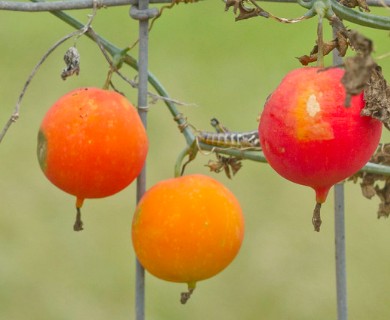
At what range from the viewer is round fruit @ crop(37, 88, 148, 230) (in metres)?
1.11

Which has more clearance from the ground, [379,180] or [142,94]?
[142,94]

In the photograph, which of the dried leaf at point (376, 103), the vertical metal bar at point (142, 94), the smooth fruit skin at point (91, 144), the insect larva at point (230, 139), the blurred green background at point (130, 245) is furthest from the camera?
the blurred green background at point (130, 245)

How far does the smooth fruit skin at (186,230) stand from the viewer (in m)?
1.16

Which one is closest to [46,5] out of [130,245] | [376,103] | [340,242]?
[376,103]

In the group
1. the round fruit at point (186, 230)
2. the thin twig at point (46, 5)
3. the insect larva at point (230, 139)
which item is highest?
the thin twig at point (46, 5)

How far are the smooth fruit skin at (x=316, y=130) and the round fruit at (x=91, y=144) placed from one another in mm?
186

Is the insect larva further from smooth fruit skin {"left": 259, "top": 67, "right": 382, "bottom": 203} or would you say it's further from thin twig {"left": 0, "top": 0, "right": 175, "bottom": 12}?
smooth fruit skin {"left": 259, "top": 67, "right": 382, "bottom": 203}

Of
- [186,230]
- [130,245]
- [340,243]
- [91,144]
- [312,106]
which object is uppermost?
[312,106]

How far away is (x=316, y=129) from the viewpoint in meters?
0.97

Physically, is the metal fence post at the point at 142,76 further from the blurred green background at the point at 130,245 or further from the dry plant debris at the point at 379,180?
the blurred green background at the point at 130,245

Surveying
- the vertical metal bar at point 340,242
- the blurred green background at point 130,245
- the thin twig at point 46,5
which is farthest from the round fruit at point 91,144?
the blurred green background at point 130,245

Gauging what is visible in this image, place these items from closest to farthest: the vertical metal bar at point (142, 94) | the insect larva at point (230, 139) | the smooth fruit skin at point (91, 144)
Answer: the smooth fruit skin at point (91, 144) → the vertical metal bar at point (142, 94) → the insect larva at point (230, 139)

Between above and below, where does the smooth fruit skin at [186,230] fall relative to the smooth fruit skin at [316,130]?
below

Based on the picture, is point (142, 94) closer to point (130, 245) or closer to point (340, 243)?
point (340, 243)
